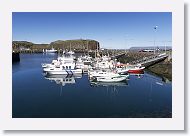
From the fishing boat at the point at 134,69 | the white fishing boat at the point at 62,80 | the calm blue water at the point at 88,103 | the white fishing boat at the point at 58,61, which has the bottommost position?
the calm blue water at the point at 88,103

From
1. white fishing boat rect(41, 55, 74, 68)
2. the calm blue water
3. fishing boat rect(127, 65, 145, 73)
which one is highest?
white fishing boat rect(41, 55, 74, 68)

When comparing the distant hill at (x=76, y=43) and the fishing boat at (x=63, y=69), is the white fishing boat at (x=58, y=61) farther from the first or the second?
the distant hill at (x=76, y=43)

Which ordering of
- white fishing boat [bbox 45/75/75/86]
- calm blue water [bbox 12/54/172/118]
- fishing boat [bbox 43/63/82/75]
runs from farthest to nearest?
fishing boat [bbox 43/63/82/75], white fishing boat [bbox 45/75/75/86], calm blue water [bbox 12/54/172/118]

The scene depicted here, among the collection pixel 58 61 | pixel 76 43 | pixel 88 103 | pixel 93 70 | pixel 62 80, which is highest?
pixel 76 43

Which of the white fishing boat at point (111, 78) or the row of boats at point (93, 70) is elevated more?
the row of boats at point (93, 70)

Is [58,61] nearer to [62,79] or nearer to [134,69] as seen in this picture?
[134,69]

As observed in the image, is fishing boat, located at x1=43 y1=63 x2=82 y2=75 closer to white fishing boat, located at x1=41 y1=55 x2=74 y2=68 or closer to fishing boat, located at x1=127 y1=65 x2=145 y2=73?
white fishing boat, located at x1=41 y1=55 x2=74 y2=68

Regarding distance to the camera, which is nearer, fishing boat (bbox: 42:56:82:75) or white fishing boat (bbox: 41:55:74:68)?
fishing boat (bbox: 42:56:82:75)

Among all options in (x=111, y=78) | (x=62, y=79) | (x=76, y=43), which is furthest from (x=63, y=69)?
(x=76, y=43)

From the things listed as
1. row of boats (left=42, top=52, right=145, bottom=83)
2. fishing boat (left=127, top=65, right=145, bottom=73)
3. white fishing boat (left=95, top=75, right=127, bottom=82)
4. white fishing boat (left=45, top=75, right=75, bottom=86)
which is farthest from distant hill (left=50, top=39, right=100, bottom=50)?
fishing boat (left=127, top=65, right=145, bottom=73)

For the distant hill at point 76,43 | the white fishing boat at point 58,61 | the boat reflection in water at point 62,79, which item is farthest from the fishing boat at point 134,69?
the distant hill at point 76,43

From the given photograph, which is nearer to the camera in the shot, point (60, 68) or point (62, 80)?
point (62, 80)

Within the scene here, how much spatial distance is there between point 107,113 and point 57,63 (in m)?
7.63
